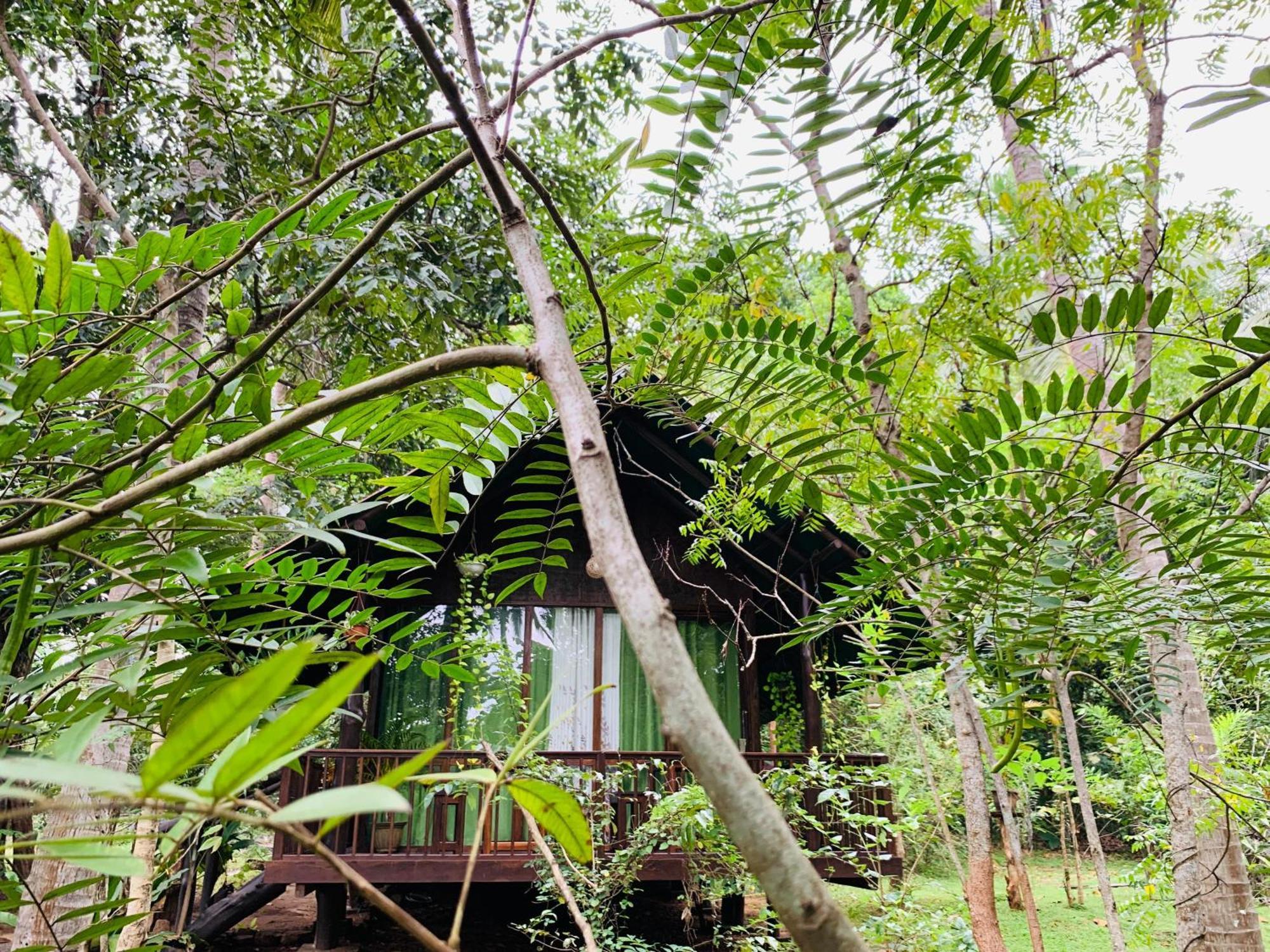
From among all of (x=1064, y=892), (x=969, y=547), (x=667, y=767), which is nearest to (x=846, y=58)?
(x=969, y=547)

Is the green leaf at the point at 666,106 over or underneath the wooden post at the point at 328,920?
over

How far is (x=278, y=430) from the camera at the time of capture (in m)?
0.50

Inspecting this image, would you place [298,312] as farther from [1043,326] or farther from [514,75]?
[1043,326]

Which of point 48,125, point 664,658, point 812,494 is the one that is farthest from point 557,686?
point 664,658

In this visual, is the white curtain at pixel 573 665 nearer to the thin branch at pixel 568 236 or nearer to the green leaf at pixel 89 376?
the green leaf at pixel 89 376

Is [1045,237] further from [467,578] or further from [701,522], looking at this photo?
[467,578]

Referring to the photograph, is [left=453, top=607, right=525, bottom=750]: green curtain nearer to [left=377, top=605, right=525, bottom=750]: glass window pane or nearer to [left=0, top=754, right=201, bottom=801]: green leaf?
[left=377, top=605, right=525, bottom=750]: glass window pane

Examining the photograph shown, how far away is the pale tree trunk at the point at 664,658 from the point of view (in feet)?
0.83

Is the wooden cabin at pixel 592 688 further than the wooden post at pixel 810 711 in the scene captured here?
No

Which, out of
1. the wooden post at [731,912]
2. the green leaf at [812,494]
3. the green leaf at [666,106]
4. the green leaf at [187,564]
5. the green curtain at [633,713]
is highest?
the green leaf at [666,106]

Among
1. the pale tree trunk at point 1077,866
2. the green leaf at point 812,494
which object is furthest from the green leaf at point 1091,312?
the pale tree trunk at point 1077,866

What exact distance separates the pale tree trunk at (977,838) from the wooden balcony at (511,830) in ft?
1.75

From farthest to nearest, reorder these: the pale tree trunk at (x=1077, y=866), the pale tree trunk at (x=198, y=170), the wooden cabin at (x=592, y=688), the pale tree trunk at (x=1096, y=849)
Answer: the pale tree trunk at (x=1077, y=866) → the wooden cabin at (x=592, y=688) → the pale tree trunk at (x=198, y=170) → the pale tree trunk at (x=1096, y=849)

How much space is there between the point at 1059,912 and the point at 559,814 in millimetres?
13390
